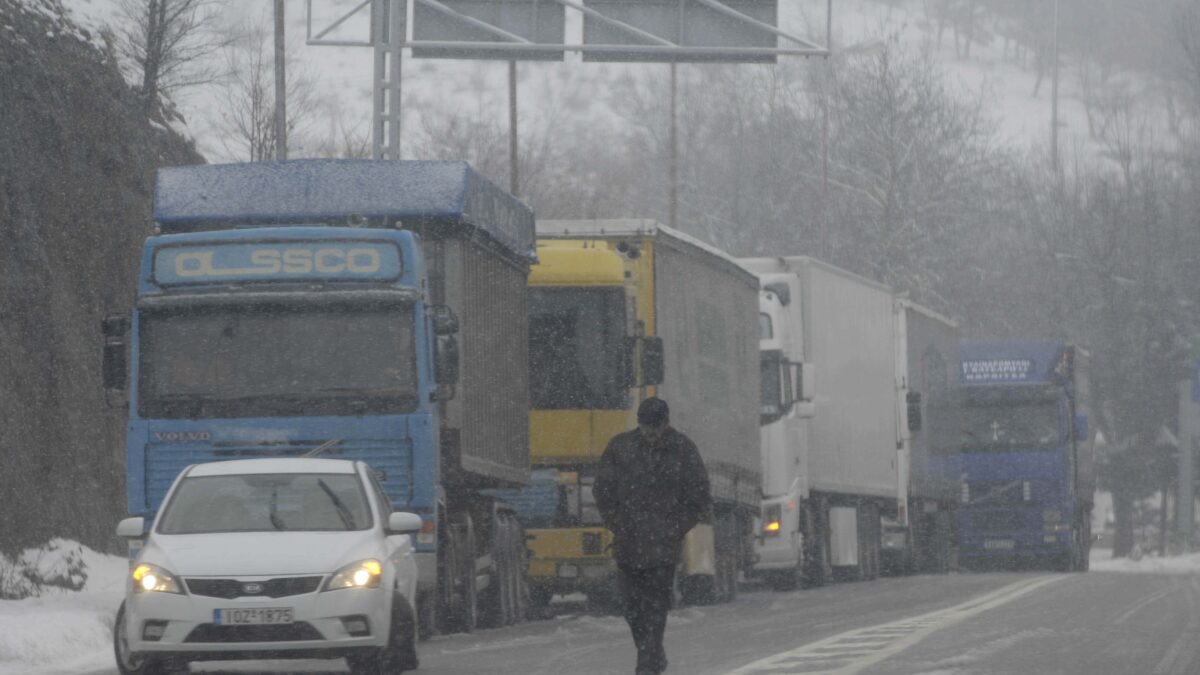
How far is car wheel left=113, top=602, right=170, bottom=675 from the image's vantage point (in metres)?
13.2

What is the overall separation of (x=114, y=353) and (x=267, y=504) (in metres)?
2.57

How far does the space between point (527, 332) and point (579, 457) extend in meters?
1.28

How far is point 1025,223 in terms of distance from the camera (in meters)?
83.8

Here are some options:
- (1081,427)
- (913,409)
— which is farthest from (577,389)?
(1081,427)

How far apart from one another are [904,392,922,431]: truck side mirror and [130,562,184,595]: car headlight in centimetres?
2527

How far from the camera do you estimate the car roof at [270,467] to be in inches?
570

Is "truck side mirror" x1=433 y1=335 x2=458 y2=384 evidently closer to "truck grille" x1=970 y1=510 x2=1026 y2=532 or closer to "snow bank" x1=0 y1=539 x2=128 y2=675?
"snow bank" x1=0 y1=539 x2=128 y2=675

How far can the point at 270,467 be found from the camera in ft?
47.7

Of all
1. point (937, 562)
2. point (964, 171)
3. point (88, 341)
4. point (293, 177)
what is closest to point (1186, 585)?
point (937, 562)

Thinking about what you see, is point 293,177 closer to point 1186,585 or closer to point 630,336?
point 630,336

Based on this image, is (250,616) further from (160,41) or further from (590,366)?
(160,41)

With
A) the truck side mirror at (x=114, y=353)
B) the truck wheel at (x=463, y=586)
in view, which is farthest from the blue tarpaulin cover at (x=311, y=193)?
the truck wheel at (x=463, y=586)

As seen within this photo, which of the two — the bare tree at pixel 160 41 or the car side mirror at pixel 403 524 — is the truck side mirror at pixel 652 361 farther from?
the bare tree at pixel 160 41

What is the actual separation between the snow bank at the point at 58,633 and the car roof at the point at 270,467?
5.41ft
